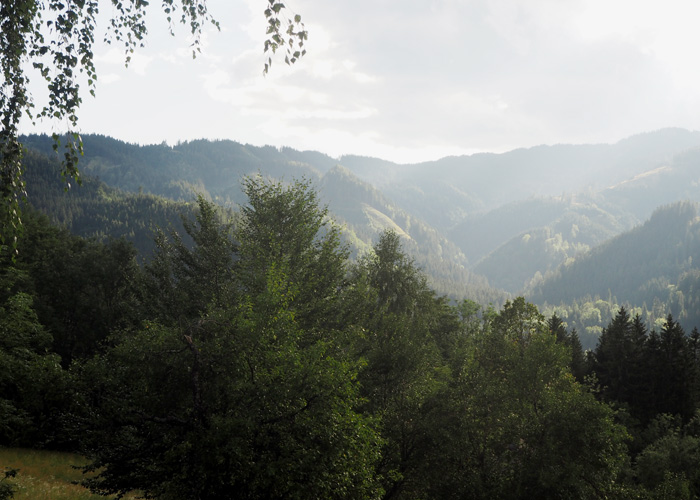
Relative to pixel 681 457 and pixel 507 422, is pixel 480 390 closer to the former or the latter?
pixel 507 422

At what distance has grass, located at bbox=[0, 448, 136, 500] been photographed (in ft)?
Result: 54.7

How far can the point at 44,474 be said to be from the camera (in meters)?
21.4

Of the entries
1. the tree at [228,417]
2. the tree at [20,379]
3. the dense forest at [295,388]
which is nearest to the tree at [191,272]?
the dense forest at [295,388]

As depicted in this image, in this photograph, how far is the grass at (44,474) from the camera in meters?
16.7

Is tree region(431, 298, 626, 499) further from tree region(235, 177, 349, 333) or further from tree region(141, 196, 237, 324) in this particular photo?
tree region(141, 196, 237, 324)

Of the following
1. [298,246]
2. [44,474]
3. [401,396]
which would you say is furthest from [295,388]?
[44,474]

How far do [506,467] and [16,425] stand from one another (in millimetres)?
30545

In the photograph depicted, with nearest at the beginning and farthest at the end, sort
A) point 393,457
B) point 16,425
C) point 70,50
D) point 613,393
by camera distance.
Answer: point 70,50 → point 393,457 → point 16,425 → point 613,393

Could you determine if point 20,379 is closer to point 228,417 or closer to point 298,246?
point 298,246

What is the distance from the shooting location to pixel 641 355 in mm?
56312

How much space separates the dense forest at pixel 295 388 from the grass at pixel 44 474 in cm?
185

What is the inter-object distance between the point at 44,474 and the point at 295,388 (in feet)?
60.2

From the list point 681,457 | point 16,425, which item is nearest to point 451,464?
point 681,457

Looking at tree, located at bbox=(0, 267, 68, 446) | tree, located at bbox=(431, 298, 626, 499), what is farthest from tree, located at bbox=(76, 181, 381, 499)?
tree, located at bbox=(0, 267, 68, 446)
